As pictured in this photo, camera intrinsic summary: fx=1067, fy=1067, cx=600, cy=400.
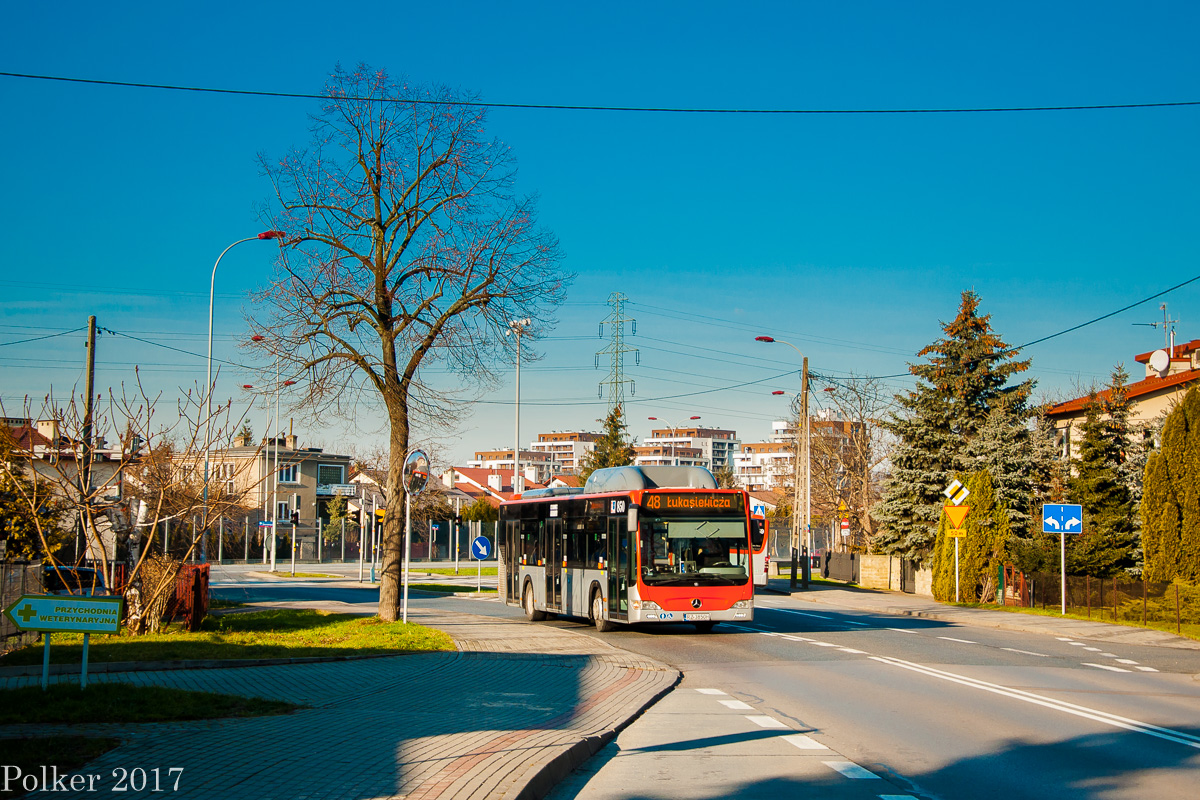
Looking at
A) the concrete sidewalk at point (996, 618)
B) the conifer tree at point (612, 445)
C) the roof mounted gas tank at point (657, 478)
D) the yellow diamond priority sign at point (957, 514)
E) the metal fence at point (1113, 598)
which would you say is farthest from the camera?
the conifer tree at point (612, 445)

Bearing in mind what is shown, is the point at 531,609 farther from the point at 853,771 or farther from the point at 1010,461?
the point at 1010,461

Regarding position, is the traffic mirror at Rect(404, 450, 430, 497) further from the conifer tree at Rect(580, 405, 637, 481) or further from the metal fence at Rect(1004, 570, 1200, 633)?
the conifer tree at Rect(580, 405, 637, 481)

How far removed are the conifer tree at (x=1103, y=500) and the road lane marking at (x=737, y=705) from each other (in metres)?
25.5

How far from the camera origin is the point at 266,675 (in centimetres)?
1334

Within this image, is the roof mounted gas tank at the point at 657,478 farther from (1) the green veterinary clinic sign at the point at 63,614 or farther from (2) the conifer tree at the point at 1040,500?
(2) the conifer tree at the point at 1040,500

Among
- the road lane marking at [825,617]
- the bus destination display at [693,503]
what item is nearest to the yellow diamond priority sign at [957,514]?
the road lane marking at [825,617]

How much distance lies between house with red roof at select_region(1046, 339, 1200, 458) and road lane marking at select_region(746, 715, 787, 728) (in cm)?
3336

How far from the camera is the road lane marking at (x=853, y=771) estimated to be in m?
8.05

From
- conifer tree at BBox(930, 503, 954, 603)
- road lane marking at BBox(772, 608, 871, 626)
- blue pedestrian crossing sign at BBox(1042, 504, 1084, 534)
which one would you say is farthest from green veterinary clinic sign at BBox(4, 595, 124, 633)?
conifer tree at BBox(930, 503, 954, 603)

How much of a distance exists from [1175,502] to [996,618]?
5.54 m

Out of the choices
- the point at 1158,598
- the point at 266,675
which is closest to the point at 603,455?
the point at 1158,598

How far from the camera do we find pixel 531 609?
25750 millimetres

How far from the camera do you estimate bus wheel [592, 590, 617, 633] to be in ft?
72.3

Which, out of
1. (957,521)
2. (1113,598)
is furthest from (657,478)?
(1113,598)
